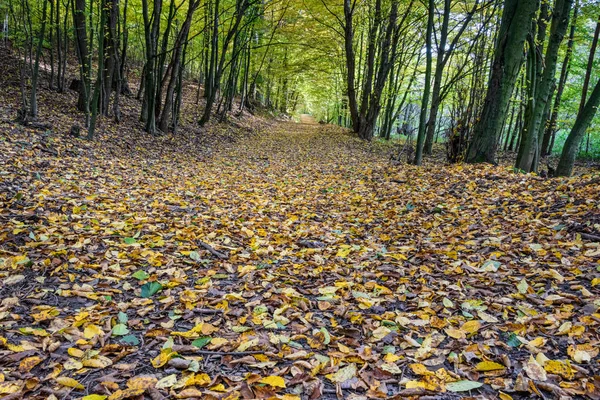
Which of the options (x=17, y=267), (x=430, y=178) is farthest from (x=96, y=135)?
(x=430, y=178)

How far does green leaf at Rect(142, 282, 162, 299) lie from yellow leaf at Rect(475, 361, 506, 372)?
2367mm

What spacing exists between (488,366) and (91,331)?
241 cm

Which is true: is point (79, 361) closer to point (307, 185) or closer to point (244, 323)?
point (244, 323)

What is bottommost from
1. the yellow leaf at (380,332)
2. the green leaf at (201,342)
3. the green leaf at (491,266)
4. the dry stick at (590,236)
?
the green leaf at (201,342)

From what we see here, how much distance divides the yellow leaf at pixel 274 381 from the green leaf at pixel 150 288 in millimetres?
1411

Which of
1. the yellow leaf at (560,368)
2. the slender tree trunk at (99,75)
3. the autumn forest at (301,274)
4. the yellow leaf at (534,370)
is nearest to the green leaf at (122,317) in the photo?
the autumn forest at (301,274)

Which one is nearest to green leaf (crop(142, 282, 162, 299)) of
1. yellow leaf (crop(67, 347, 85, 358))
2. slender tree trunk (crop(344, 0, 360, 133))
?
yellow leaf (crop(67, 347, 85, 358))

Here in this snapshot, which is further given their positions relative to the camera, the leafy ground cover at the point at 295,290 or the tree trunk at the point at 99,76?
the tree trunk at the point at 99,76

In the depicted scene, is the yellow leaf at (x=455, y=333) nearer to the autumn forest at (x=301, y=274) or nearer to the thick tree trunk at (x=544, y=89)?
the autumn forest at (x=301, y=274)

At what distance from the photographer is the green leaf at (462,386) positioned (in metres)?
1.82

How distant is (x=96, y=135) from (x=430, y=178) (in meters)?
7.57

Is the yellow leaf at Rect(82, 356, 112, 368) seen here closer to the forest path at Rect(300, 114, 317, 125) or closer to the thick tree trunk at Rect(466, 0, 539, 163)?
the thick tree trunk at Rect(466, 0, 539, 163)

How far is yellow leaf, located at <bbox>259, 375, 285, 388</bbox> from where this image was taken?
1.89 m

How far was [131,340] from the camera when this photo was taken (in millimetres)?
2293
